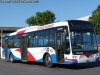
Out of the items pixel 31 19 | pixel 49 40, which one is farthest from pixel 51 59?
pixel 31 19

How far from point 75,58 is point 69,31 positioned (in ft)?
5.20

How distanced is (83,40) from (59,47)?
1.49 metres

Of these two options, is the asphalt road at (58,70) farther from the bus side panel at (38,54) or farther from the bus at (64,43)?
the bus side panel at (38,54)

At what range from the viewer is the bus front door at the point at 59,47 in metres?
14.0

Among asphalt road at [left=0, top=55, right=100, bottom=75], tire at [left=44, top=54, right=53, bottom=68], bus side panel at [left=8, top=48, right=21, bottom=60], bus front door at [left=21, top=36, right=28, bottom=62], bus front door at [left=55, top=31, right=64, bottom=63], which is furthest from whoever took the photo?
bus side panel at [left=8, top=48, right=21, bottom=60]

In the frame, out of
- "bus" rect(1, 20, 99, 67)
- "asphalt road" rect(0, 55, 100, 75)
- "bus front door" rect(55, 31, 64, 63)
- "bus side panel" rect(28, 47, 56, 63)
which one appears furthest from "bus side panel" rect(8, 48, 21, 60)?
"bus front door" rect(55, 31, 64, 63)

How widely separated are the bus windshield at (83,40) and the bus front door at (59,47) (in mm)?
755

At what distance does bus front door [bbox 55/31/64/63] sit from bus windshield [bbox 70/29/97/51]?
76cm

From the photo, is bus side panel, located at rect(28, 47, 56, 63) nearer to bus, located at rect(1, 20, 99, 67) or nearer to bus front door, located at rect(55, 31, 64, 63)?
bus, located at rect(1, 20, 99, 67)

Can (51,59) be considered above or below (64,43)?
below

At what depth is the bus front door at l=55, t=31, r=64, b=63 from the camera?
1403 cm

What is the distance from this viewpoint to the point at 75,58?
1324cm

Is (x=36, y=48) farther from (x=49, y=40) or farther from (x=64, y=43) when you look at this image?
(x=64, y=43)

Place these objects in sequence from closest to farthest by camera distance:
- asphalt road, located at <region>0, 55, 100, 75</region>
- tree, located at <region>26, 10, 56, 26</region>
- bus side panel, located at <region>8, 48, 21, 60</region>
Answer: asphalt road, located at <region>0, 55, 100, 75</region> → bus side panel, located at <region>8, 48, 21, 60</region> → tree, located at <region>26, 10, 56, 26</region>
